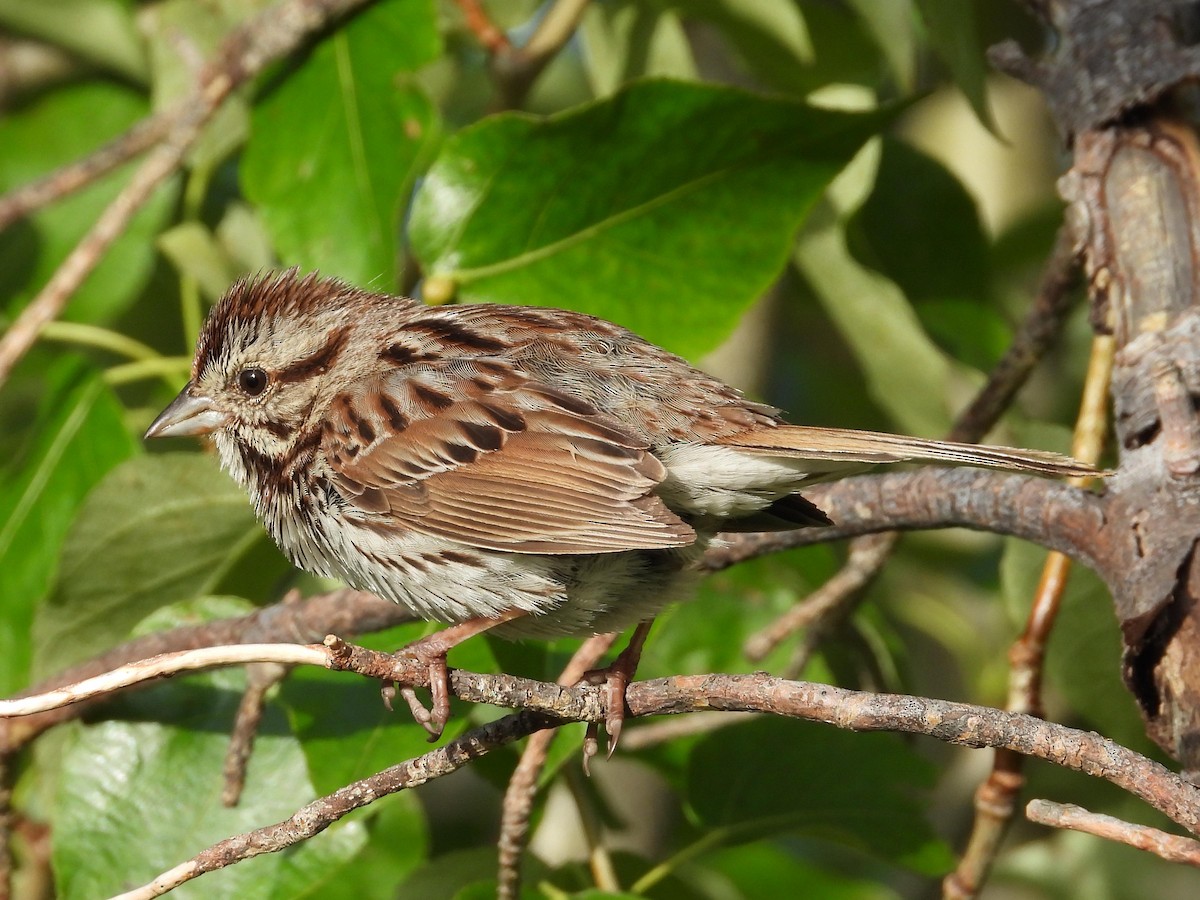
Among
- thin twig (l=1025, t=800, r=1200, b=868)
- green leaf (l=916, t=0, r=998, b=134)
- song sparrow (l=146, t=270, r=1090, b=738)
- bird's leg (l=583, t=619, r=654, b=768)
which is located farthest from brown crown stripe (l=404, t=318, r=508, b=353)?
thin twig (l=1025, t=800, r=1200, b=868)

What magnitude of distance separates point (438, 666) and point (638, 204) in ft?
4.96

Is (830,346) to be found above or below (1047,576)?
below

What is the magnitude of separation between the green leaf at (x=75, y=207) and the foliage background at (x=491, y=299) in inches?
0.4

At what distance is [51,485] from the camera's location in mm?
3721

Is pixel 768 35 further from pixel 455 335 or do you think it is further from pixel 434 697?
pixel 434 697

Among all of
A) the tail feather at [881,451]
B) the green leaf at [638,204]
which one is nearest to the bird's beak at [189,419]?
the green leaf at [638,204]

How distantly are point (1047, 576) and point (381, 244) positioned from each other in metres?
1.90

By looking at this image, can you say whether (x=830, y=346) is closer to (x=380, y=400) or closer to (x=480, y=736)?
(x=380, y=400)

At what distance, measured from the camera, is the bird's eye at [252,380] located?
3420 mm

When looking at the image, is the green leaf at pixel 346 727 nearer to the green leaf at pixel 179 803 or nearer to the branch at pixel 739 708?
the green leaf at pixel 179 803

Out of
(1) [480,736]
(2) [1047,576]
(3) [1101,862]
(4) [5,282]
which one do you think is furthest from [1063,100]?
(4) [5,282]

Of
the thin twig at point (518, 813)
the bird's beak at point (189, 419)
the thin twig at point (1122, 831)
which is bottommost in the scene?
the thin twig at point (518, 813)

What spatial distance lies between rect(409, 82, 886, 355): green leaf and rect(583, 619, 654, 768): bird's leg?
883 mm

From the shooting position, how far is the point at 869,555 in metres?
3.44
